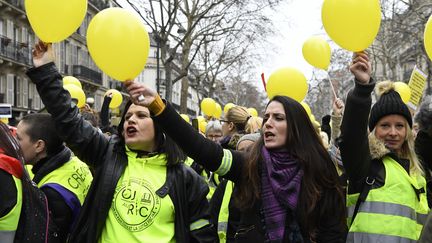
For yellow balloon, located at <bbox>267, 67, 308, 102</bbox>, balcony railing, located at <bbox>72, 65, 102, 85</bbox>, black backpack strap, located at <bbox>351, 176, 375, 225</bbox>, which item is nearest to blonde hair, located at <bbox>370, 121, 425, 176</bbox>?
black backpack strap, located at <bbox>351, 176, 375, 225</bbox>

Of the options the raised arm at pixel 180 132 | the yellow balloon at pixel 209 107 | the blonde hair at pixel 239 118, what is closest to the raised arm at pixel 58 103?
the raised arm at pixel 180 132

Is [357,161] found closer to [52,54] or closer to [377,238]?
[377,238]

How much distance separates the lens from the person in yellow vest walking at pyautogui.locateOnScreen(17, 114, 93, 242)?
289cm

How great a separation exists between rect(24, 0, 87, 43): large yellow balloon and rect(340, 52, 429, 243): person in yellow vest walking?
5.08 feet

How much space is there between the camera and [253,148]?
9.39 ft

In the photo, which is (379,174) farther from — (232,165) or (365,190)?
(232,165)

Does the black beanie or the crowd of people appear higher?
the black beanie

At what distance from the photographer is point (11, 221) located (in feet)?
7.57

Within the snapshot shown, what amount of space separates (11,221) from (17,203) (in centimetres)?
8

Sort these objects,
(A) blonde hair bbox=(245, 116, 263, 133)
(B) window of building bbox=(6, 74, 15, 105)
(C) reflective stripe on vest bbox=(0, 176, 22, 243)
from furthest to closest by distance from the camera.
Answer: (B) window of building bbox=(6, 74, 15, 105) → (A) blonde hair bbox=(245, 116, 263, 133) → (C) reflective stripe on vest bbox=(0, 176, 22, 243)

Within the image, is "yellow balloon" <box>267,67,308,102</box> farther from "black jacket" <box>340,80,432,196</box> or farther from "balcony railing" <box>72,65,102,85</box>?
"balcony railing" <box>72,65,102,85</box>

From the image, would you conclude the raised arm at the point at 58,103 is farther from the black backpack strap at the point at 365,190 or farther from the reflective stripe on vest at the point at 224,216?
the black backpack strap at the point at 365,190

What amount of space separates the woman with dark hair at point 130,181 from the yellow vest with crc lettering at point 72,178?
0.62 ft

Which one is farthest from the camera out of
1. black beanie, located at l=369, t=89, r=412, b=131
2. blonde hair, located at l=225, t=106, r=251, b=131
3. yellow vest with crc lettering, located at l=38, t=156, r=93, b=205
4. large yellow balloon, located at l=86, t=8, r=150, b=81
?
blonde hair, located at l=225, t=106, r=251, b=131
